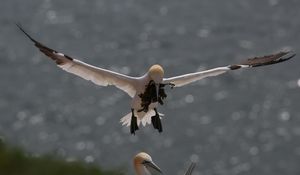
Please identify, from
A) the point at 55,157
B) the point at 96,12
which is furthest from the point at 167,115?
the point at 55,157

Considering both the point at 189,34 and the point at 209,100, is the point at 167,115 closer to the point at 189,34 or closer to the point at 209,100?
the point at 209,100

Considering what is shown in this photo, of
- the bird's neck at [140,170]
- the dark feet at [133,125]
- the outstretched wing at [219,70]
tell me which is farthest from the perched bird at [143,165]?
the outstretched wing at [219,70]

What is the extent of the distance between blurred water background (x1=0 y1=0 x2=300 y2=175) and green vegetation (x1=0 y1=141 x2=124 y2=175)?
24.7ft

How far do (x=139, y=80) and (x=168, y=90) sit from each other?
21918 millimetres

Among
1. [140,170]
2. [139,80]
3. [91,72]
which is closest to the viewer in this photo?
[139,80]

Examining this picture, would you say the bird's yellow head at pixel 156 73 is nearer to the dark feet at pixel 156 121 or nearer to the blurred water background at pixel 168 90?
the dark feet at pixel 156 121

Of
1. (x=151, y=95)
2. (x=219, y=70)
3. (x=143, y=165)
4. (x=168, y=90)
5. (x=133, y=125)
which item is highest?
(x=168, y=90)

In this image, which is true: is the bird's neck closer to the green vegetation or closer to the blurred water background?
the green vegetation

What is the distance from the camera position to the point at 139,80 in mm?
9703

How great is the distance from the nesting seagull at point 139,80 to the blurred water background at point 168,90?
16.0m

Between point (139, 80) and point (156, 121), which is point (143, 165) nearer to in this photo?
point (156, 121)

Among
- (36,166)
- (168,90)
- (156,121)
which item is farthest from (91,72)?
(168,90)

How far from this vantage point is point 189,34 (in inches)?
1385

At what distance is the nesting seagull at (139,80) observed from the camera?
9.45 metres
